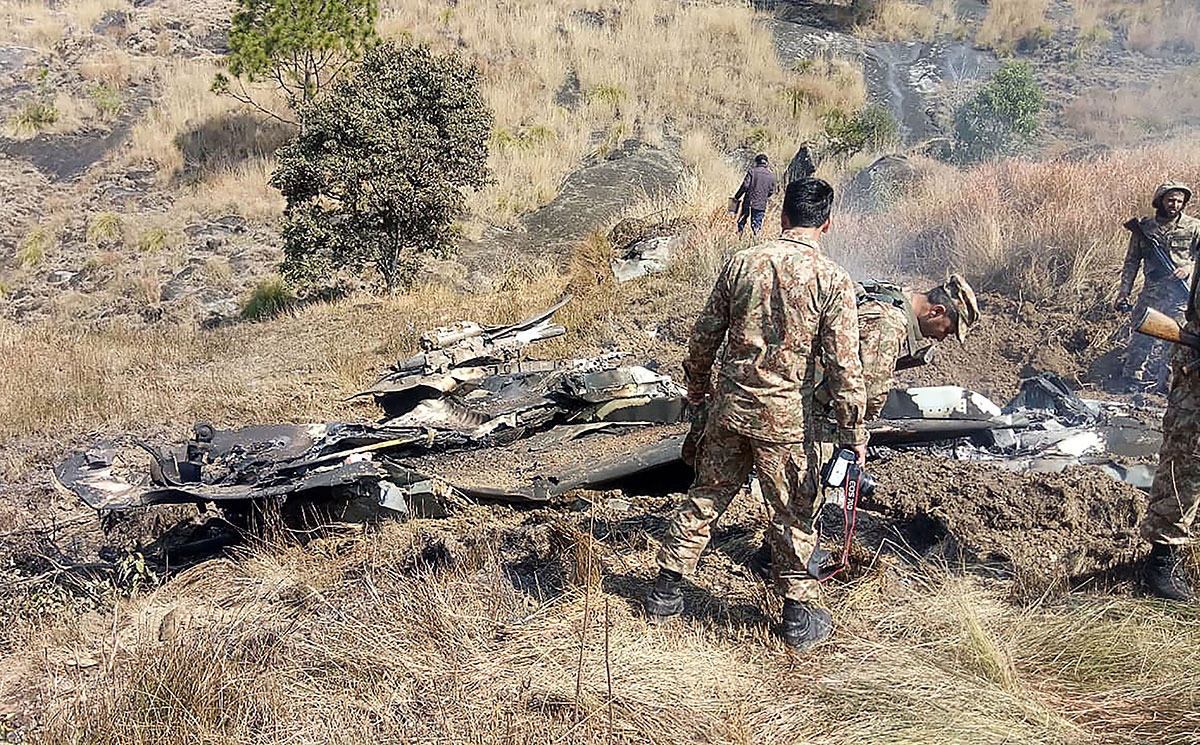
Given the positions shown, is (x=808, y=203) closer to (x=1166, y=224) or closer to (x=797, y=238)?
(x=797, y=238)

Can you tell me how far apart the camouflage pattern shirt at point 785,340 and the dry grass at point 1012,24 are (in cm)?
2647

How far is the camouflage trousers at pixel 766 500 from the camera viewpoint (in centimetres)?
308

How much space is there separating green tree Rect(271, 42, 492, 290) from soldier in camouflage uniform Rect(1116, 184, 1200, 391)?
7.85m

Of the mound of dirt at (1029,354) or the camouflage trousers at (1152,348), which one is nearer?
the camouflage trousers at (1152,348)

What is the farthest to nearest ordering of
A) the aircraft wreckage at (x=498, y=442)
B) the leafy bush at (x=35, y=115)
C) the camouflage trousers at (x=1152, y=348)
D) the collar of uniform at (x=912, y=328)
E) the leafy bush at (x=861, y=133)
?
the leafy bush at (x=35, y=115), the leafy bush at (x=861, y=133), the camouflage trousers at (x=1152, y=348), the aircraft wreckage at (x=498, y=442), the collar of uniform at (x=912, y=328)

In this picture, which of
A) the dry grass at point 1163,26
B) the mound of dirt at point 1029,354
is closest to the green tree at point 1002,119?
the dry grass at point 1163,26

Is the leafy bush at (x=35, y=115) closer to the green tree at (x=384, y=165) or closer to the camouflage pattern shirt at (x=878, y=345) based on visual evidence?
the green tree at (x=384, y=165)

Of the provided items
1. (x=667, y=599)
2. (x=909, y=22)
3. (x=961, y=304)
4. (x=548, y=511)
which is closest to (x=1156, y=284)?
(x=961, y=304)

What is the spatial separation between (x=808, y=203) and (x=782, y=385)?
651 millimetres

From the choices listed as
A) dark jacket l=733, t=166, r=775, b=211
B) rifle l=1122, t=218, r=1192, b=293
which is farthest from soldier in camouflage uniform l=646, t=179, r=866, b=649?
dark jacket l=733, t=166, r=775, b=211

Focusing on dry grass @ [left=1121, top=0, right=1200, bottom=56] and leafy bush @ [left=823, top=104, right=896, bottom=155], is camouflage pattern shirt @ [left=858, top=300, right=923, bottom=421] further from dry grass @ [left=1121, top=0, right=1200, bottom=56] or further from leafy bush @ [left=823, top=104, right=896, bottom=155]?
dry grass @ [left=1121, top=0, right=1200, bottom=56]

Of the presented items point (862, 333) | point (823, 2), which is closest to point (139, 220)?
point (862, 333)

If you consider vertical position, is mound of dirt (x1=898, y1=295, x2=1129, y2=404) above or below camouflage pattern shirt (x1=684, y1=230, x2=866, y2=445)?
below

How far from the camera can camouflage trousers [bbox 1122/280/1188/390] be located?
6.35 metres
